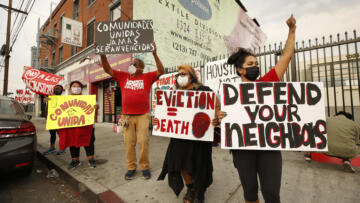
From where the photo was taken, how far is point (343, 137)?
9.91 feet

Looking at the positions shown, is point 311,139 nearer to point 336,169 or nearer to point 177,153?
point 177,153

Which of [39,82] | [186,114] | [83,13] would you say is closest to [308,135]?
[186,114]

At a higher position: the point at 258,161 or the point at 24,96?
the point at 24,96

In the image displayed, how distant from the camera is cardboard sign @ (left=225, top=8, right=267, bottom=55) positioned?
46.6 feet

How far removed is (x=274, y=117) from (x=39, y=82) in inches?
182

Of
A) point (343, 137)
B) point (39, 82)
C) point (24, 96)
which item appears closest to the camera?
point (343, 137)

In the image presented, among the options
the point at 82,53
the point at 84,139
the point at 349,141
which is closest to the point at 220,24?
the point at 82,53

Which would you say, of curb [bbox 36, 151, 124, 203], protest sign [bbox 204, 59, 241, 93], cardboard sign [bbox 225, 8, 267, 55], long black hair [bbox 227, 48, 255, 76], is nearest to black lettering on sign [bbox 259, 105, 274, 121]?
long black hair [bbox 227, 48, 255, 76]

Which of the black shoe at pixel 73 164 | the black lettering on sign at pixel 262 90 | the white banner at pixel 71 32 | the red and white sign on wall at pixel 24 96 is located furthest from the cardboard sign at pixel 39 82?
the red and white sign on wall at pixel 24 96

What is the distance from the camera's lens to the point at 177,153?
2043mm

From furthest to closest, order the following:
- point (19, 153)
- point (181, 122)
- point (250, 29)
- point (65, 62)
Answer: point (250, 29)
point (65, 62)
point (19, 153)
point (181, 122)

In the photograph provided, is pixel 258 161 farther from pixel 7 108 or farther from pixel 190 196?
pixel 7 108

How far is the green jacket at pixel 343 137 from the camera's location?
2.94m

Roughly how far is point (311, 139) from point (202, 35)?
35.4ft
